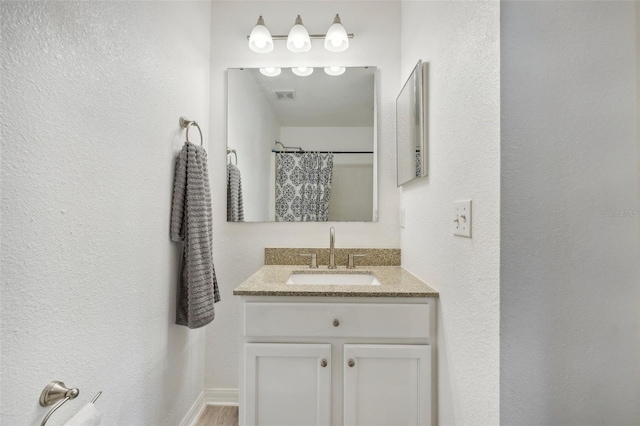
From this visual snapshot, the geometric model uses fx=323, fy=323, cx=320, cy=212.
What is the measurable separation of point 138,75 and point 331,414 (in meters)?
1.46

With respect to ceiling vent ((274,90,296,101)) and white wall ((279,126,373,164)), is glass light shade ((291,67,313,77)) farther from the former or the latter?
white wall ((279,126,373,164))

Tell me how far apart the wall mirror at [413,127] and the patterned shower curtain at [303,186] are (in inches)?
16.6

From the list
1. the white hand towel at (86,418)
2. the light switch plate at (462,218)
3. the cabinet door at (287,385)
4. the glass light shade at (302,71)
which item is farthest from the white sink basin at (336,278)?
the glass light shade at (302,71)

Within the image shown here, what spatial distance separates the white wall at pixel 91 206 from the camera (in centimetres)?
70

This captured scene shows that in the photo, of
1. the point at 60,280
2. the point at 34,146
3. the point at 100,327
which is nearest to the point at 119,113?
the point at 34,146

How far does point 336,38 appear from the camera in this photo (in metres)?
1.82

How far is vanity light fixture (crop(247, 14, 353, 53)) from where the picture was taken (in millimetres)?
1805

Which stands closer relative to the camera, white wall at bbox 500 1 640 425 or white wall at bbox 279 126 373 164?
white wall at bbox 500 1 640 425

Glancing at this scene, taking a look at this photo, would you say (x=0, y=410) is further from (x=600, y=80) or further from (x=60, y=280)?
(x=600, y=80)

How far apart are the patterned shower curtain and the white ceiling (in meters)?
0.21

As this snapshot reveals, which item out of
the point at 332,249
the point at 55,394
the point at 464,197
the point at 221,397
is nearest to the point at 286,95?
the point at 332,249

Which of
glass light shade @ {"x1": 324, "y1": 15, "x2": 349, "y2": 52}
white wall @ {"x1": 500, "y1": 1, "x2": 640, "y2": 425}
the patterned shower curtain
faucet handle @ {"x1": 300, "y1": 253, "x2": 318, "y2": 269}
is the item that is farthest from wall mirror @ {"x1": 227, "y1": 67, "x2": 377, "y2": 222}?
white wall @ {"x1": 500, "y1": 1, "x2": 640, "y2": 425}

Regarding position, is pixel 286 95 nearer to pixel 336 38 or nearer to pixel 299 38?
pixel 299 38

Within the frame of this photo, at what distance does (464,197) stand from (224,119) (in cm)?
147
